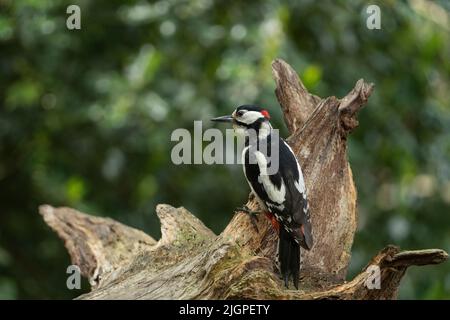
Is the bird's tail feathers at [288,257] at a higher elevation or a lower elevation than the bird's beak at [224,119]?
lower

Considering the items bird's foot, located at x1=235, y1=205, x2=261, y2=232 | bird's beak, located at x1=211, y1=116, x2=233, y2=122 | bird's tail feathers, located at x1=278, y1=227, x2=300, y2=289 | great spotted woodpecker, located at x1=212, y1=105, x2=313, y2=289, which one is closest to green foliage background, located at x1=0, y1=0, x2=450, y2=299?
bird's beak, located at x1=211, y1=116, x2=233, y2=122

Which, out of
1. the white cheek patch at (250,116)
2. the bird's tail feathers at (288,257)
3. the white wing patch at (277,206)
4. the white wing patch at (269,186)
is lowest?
the bird's tail feathers at (288,257)

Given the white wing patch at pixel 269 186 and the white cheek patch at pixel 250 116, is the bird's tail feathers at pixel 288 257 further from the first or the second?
the white cheek patch at pixel 250 116

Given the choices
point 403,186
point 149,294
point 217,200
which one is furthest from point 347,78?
point 149,294

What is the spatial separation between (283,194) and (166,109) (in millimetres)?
1771

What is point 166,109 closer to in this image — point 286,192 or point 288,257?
point 286,192

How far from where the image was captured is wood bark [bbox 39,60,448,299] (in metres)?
3.63

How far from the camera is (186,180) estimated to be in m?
6.67

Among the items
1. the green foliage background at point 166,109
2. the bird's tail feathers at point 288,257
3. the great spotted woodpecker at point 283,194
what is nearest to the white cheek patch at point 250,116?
the great spotted woodpecker at point 283,194

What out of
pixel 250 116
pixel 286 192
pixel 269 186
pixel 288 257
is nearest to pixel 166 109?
pixel 250 116

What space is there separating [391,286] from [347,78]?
2772 mm

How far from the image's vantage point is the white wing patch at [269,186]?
424cm

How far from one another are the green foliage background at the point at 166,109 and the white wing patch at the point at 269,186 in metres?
1.33

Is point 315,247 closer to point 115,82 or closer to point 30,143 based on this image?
point 115,82
